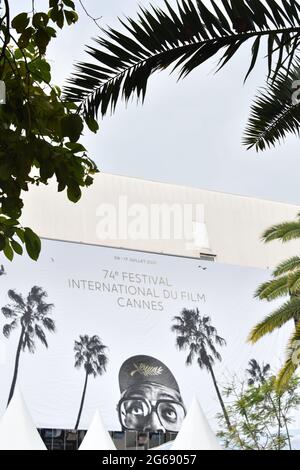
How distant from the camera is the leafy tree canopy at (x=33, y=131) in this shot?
3.38 m

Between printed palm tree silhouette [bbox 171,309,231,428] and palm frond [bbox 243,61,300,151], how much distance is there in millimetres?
28570

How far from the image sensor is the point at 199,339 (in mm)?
35312

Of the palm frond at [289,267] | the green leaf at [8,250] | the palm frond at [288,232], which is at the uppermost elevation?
the palm frond at [288,232]

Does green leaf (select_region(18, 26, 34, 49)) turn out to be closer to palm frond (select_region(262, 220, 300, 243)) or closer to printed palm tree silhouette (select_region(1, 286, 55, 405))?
palm frond (select_region(262, 220, 300, 243))

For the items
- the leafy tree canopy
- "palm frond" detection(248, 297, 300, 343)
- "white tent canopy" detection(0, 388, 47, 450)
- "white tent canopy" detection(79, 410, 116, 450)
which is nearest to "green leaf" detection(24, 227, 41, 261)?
the leafy tree canopy

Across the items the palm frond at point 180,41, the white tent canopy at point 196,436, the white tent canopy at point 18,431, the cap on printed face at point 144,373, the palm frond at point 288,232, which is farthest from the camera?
the cap on printed face at point 144,373

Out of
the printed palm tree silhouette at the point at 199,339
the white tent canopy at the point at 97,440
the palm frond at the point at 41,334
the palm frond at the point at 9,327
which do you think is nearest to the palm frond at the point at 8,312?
the palm frond at the point at 9,327

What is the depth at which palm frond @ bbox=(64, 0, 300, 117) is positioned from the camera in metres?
4.72

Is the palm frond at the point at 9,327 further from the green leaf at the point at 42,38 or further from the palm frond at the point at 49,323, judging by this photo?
the green leaf at the point at 42,38

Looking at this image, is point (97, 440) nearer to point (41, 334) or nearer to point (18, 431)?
point (18, 431)

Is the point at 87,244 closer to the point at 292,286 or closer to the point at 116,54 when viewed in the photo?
the point at 292,286

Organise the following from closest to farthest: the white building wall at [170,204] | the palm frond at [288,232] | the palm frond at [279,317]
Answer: the palm frond at [279,317], the palm frond at [288,232], the white building wall at [170,204]

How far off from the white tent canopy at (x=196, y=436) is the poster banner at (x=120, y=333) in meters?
8.96
